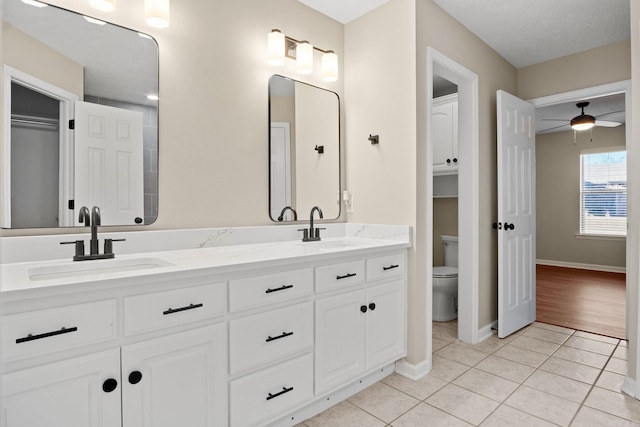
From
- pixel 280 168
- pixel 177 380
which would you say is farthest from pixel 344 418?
pixel 280 168

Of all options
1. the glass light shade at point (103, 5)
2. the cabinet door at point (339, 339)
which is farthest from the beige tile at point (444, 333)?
the glass light shade at point (103, 5)

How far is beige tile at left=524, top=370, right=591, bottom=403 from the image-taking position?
→ 2.11 metres

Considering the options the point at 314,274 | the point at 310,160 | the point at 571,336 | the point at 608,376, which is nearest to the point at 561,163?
the point at 571,336

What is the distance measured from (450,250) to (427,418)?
2253 millimetres

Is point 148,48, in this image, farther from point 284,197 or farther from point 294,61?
point 284,197

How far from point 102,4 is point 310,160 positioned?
144 cm

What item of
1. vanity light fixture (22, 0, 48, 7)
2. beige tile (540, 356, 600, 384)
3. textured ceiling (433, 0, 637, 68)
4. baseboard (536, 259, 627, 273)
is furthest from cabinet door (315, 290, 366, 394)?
baseboard (536, 259, 627, 273)

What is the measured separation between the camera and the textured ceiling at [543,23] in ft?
8.18

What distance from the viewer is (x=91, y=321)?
1169mm

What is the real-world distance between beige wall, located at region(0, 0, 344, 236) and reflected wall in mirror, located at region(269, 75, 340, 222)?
0.24ft

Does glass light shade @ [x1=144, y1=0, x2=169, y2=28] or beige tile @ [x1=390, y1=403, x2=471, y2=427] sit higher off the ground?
glass light shade @ [x1=144, y1=0, x2=169, y2=28]

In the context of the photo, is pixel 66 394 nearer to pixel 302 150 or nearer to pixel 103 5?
pixel 103 5

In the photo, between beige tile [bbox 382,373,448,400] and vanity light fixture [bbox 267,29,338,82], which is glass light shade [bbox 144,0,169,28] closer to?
vanity light fixture [bbox 267,29,338,82]

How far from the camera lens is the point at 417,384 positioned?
225 cm
